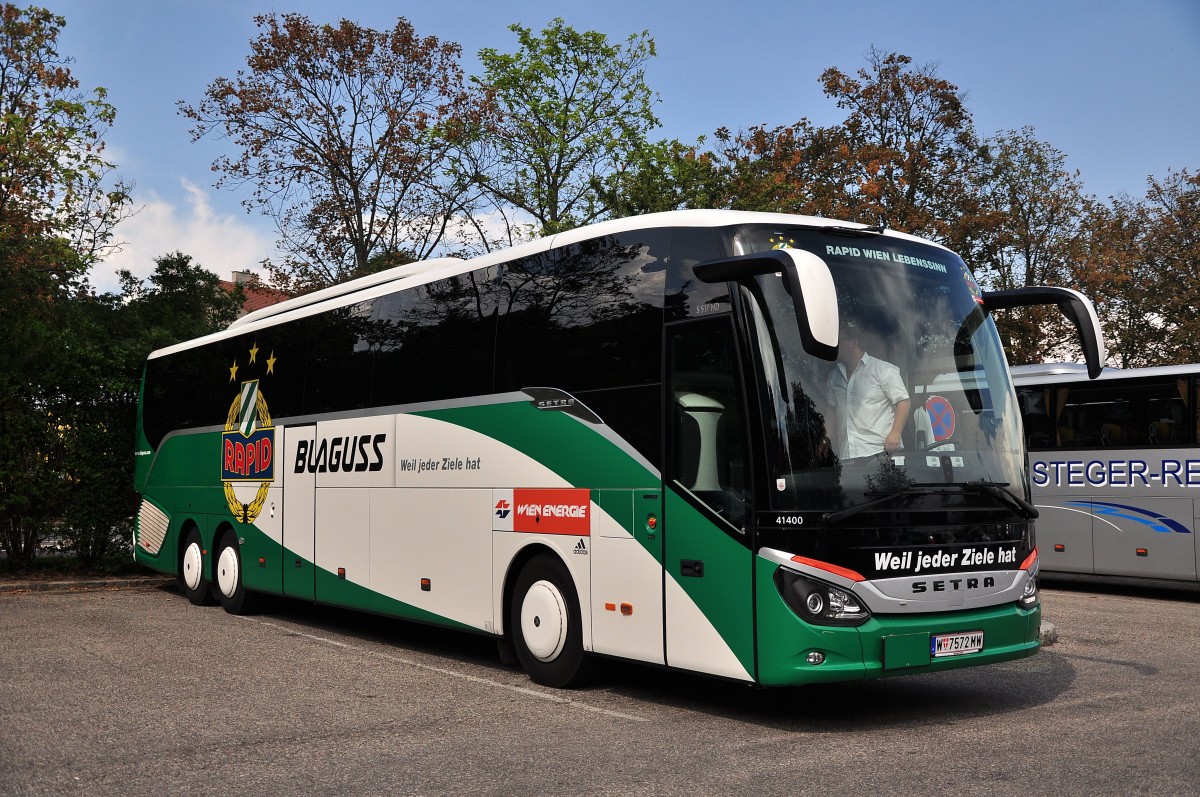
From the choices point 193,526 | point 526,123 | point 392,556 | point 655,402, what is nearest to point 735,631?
point 655,402

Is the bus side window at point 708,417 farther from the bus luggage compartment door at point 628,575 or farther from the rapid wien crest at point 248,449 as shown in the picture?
the rapid wien crest at point 248,449

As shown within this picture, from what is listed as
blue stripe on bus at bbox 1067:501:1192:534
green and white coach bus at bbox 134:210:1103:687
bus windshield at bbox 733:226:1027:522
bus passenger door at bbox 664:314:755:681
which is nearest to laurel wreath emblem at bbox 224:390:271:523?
green and white coach bus at bbox 134:210:1103:687

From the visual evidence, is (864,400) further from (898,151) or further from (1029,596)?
(898,151)

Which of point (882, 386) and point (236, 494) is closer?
point (882, 386)

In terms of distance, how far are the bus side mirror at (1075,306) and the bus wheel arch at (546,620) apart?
3923 mm

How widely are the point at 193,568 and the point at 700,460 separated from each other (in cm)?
988

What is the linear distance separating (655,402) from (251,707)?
3.54 metres

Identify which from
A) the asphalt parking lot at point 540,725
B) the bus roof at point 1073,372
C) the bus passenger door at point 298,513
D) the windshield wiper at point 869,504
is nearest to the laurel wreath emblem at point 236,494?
the bus passenger door at point 298,513

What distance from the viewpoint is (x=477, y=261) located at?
10.7 metres

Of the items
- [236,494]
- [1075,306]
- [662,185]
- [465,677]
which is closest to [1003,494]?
[1075,306]

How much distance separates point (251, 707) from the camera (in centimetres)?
845

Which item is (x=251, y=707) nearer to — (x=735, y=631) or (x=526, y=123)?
(x=735, y=631)

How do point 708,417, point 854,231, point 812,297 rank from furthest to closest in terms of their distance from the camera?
1. point 854,231
2. point 708,417
3. point 812,297

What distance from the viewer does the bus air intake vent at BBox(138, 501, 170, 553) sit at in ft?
54.5
